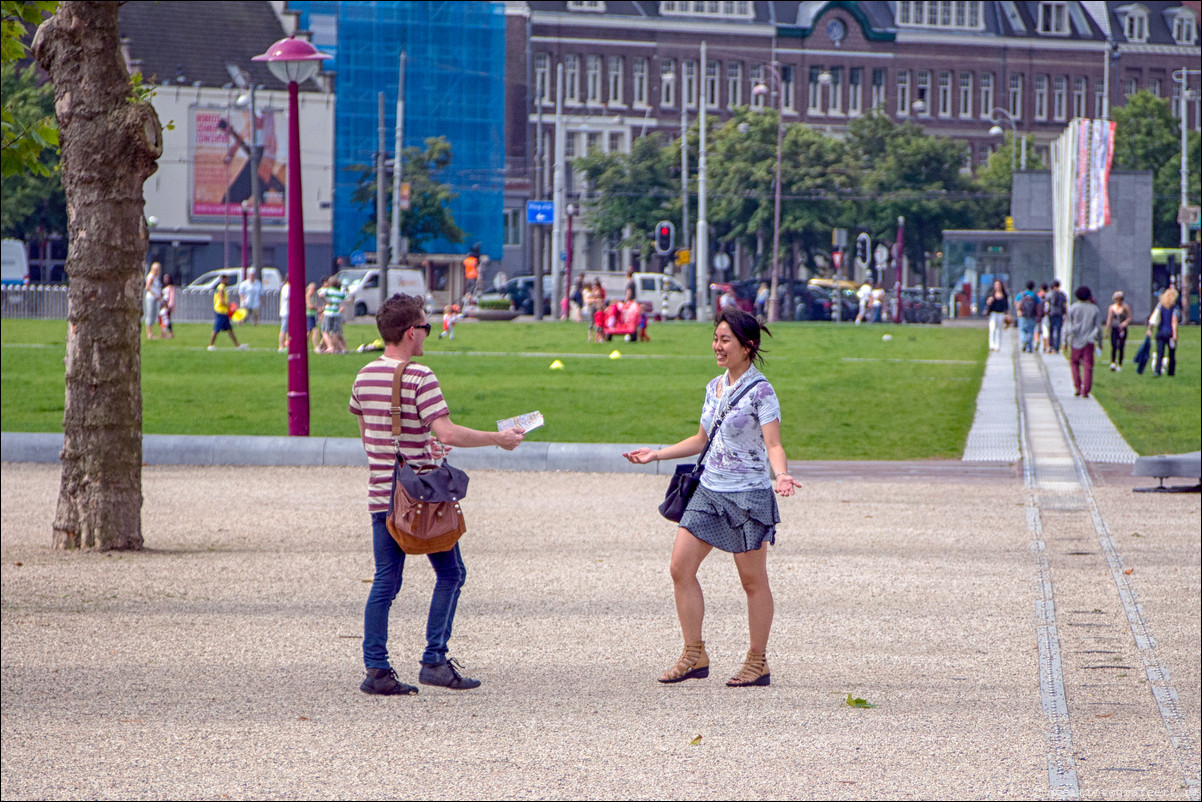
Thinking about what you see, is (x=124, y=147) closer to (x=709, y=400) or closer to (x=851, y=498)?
(x=709, y=400)

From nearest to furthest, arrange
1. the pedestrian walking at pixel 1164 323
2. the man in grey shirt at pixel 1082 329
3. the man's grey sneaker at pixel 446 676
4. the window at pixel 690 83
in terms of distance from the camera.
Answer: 1. the man's grey sneaker at pixel 446 676
2. the window at pixel 690 83
3. the man in grey shirt at pixel 1082 329
4. the pedestrian walking at pixel 1164 323

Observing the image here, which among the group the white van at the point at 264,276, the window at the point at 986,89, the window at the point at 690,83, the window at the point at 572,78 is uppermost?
the window at the point at 986,89

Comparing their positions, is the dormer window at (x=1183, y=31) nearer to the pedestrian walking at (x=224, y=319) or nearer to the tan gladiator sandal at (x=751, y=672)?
the tan gladiator sandal at (x=751, y=672)

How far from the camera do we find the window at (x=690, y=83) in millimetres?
6391

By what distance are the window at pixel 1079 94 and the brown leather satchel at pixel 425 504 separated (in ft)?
41.0

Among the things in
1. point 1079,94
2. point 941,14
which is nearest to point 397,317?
point 941,14

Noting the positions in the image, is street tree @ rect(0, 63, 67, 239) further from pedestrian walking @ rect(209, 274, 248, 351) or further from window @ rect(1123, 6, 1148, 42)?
window @ rect(1123, 6, 1148, 42)

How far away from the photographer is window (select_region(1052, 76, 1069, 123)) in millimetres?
13570

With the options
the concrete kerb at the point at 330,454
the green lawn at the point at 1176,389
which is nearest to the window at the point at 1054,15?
the concrete kerb at the point at 330,454

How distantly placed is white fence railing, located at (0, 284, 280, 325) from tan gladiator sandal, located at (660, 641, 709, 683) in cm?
364

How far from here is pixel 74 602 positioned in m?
66.2

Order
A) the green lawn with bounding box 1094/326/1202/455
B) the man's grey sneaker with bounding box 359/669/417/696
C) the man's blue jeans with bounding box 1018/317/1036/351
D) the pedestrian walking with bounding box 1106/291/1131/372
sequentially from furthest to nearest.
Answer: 1. the pedestrian walking with bounding box 1106/291/1131/372
2. the green lawn with bounding box 1094/326/1202/455
3. the man's blue jeans with bounding box 1018/317/1036/351
4. the man's grey sneaker with bounding box 359/669/417/696

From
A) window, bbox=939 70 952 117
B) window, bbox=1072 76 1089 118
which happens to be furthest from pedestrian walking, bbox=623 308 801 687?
window, bbox=939 70 952 117

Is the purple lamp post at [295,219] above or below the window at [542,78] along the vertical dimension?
below
